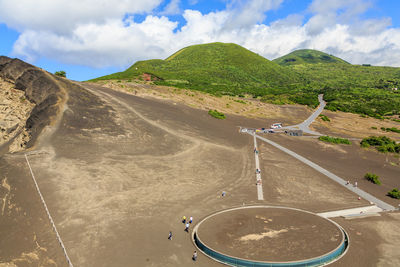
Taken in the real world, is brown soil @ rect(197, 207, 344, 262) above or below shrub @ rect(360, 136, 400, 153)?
below

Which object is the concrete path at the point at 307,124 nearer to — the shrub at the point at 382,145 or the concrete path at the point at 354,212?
the shrub at the point at 382,145

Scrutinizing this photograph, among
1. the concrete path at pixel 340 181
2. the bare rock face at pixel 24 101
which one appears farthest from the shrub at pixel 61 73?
the concrete path at pixel 340 181

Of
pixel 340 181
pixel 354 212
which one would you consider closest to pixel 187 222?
pixel 354 212

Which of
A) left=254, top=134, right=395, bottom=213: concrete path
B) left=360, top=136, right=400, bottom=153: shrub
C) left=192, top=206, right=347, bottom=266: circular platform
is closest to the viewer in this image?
left=192, top=206, right=347, bottom=266: circular platform

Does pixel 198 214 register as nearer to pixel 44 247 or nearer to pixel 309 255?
pixel 309 255

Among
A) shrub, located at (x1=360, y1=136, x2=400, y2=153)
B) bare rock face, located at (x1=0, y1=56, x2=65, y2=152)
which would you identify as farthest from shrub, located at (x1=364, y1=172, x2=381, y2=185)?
bare rock face, located at (x1=0, y1=56, x2=65, y2=152)

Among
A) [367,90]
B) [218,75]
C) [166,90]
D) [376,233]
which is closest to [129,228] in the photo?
[376,233]

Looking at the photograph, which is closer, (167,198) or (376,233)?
(376,233)

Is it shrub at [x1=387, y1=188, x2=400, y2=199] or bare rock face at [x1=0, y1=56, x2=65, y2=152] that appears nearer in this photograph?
shrub at [x1=387, y1=188, x2=400, y2=199]

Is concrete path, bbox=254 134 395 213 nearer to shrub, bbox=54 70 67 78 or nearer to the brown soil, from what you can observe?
the brown soil
